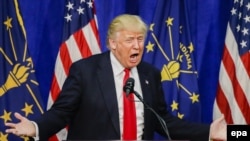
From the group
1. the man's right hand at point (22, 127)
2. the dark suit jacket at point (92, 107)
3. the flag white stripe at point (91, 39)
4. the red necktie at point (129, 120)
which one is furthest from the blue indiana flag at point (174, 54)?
the man's right hand at point (22, 127)

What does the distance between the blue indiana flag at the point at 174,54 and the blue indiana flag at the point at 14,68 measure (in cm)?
91

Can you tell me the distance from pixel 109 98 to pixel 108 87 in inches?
2.6

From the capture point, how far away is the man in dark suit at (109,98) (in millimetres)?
2504

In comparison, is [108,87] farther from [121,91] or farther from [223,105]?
[223,105]

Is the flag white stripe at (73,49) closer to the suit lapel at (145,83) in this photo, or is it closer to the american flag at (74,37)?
the american flag at (74,37)

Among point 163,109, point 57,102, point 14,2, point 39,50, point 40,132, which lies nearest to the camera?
point 40,132

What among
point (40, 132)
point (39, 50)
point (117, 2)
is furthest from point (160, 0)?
point (40, 132)

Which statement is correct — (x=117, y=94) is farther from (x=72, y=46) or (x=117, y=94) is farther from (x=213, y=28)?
(x=213, y=28)

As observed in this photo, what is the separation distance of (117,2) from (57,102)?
4.60ft

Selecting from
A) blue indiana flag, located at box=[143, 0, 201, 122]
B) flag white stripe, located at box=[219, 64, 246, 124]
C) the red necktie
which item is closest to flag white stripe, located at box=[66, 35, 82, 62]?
blue indiana flag, located at box=[143, 0, 201, 122]

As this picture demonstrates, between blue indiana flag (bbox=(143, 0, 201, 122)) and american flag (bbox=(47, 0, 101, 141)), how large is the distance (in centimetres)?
46

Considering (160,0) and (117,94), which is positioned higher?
(160,0)

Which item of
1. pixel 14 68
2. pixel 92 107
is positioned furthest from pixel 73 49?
pixel 92 107

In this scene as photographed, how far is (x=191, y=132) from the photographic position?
266 centimetres
